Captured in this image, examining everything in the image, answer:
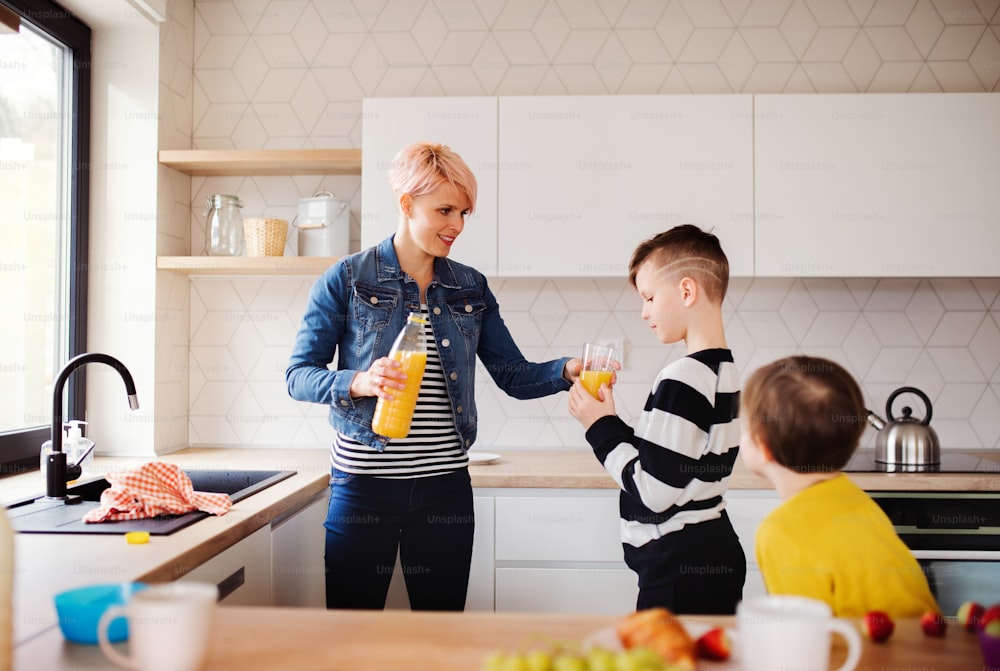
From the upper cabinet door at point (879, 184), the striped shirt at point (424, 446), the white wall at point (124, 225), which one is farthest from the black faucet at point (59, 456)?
the upper cabinet door at point (879, 184)

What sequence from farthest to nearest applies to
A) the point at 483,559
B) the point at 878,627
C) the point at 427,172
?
the point at 483,559 < the point at 427,172 < the point at 878,627

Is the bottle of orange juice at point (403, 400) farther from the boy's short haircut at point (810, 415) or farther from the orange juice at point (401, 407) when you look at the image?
the boy's short haircut at point (810, 415)

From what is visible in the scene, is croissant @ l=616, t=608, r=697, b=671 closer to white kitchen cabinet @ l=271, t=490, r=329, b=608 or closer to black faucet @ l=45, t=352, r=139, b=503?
white kitchen cabinet @ l=271, t=490, r=329, b=608

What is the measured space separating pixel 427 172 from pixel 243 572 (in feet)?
3.12

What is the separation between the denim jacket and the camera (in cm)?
175

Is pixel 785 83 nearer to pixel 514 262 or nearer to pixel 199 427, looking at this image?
pixel 514 262

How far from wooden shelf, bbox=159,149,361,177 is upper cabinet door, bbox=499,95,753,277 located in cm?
57

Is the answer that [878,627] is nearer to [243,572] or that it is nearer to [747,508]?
[243,572]

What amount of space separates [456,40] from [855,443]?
2287 mm

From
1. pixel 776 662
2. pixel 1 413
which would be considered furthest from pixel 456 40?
pixel 776 662

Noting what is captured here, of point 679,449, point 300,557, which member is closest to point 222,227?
point 300,557

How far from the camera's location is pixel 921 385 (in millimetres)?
2850

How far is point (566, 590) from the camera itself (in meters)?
2.30

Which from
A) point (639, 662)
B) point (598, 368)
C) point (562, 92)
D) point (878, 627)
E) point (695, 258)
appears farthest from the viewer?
point (562, 92)
